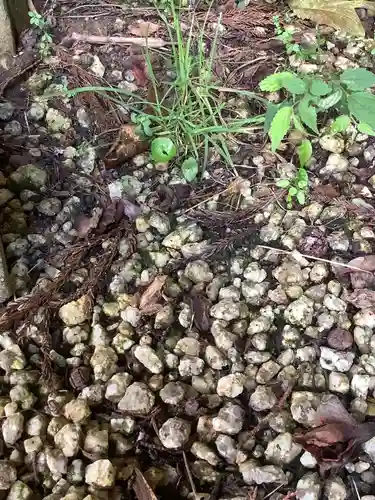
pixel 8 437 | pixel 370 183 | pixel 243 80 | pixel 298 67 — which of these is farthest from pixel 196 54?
pixel 8 437

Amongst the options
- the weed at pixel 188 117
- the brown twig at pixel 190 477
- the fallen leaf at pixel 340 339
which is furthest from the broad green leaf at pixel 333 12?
the brown twig at pixel 190 477

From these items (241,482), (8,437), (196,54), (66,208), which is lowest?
(241,482)

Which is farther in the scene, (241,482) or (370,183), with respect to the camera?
(370,183)

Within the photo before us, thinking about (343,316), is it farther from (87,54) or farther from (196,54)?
(87,54)

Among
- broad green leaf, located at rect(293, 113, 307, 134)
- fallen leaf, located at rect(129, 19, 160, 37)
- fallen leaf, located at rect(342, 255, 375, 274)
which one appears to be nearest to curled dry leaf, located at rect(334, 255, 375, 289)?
fallen leaf, located at rect(342, 255, 375, 274)

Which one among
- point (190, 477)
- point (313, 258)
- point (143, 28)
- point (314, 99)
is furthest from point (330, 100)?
point (190, 477)

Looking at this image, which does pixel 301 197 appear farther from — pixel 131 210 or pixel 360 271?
pixel 131 210

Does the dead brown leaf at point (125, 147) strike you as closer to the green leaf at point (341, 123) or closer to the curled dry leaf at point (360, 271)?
the green leaf at point (341, 123)

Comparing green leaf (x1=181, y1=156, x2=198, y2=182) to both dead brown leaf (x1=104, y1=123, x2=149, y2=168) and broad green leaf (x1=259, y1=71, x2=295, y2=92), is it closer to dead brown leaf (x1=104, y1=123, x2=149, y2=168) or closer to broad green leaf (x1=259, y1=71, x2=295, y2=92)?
dead brown leaf (x1=104, y1=123, x2=149, y2=168)
